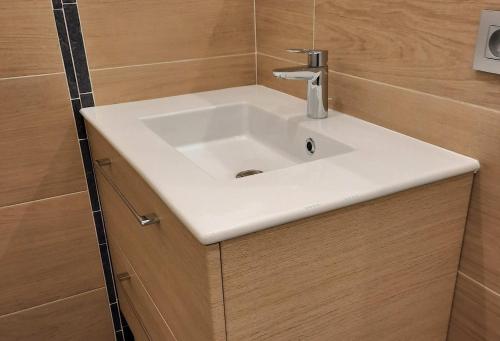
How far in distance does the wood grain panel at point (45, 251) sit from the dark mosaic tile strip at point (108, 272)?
0.05 feet

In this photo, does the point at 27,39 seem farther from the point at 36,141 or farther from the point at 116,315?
the point at 116,315

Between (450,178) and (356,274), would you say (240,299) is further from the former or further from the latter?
(450,178)

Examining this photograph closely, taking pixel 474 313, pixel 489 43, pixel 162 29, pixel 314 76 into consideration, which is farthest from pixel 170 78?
pixel 474 313

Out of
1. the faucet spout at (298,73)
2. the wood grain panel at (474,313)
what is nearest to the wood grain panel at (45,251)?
the faucet spout at (298,73)

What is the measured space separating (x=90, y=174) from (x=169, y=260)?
2.00ft

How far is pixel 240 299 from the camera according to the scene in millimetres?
668

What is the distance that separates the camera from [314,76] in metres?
1.04

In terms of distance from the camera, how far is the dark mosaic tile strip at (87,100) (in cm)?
124

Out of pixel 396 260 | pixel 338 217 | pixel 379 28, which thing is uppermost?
pixel 379 28

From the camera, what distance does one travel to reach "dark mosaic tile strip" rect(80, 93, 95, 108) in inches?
48.8

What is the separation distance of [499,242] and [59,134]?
1.04 metres

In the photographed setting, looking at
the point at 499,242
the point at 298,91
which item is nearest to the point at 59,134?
the point at 298,91

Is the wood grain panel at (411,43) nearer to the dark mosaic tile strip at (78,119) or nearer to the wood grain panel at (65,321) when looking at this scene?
the dark mosaic tile strip at (78,119)

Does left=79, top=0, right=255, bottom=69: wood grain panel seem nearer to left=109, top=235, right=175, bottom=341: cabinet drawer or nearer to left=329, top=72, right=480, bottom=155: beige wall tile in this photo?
left=329, top=72, right=480, bottom=155: beige wall tile
